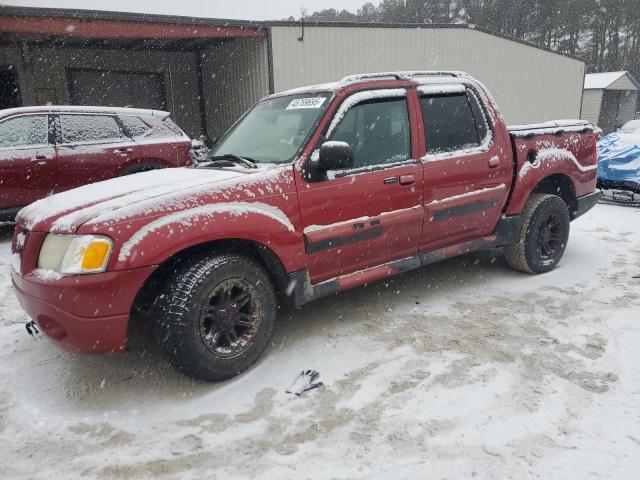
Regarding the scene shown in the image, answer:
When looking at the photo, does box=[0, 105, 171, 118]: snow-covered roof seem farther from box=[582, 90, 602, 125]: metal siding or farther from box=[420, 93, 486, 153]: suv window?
box=[582, 90, 602, 125]: metal siding


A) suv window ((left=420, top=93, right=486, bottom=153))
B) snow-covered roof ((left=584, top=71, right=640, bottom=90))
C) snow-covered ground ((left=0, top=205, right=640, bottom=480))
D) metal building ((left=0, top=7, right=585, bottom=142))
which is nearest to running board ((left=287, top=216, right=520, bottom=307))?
snow-covered ground ((left=0, top=205, right=640, bottom=480))

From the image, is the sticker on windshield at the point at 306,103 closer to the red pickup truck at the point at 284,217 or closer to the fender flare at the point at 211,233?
the red pickup truck at the point at 284,217

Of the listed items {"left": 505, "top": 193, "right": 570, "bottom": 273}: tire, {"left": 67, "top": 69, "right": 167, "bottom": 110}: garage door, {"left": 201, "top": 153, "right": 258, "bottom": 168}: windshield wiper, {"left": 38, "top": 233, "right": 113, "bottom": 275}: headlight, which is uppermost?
{"left": 67, "top": 69, "right": 167, "bottom": 110}: garage door

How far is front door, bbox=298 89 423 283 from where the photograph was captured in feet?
10.4

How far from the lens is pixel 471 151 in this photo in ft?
12.9

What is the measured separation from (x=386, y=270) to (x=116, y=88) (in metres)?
13.3

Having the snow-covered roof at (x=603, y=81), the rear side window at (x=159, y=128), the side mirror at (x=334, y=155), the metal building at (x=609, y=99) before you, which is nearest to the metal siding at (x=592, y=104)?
the metal building at (x=609, y=99)

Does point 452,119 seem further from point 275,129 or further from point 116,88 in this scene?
point 116,88

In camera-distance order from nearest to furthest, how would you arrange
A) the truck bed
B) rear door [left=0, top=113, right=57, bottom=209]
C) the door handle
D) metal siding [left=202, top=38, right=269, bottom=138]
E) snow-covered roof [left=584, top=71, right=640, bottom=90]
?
1. the door handle
2. the truck bed
3. rear door [left=0, top=113, right=57, bottom=209]
4. metal siding [left=202, top=38, right=269, bottom=138]
5. snow-covered roof [left=584, top=71, right=640, bottom=90]

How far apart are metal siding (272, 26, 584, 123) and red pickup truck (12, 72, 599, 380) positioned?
8.72 metres

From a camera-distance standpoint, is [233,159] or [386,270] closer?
[233,159]

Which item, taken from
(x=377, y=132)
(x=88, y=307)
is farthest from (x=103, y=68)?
(x=88, y=307)

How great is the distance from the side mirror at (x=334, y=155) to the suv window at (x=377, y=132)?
30 cm

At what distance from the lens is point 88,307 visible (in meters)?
2.47
